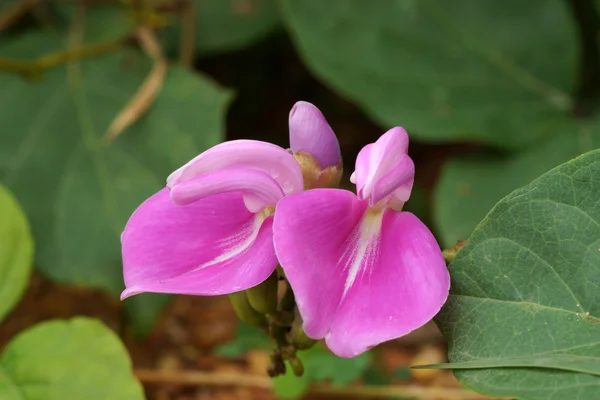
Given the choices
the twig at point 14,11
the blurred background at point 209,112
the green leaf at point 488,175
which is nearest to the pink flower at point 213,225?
the blurred background at point 209,112

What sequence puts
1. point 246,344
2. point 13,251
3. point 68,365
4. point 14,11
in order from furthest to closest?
point 14,11 → point 246,344 → point 13,251 → point 68,365

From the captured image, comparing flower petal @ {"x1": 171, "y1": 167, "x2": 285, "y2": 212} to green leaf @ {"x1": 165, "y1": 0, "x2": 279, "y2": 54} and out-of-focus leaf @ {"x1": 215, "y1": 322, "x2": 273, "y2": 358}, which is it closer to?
out-of-focus leaf @ {"x1": 215, "y1": 322, "x2": 273, "y2": 358}

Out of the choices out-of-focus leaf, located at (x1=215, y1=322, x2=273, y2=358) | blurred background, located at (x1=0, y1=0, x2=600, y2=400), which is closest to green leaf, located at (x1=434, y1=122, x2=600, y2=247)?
blurred background, located at (x1=0, y1=0, x2=600, y2=400)

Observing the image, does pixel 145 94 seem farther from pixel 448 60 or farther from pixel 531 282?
pixel 531 282

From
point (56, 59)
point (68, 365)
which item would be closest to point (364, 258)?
point (68, 365)

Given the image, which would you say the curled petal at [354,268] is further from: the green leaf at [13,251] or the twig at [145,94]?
the twig at [145,94]
